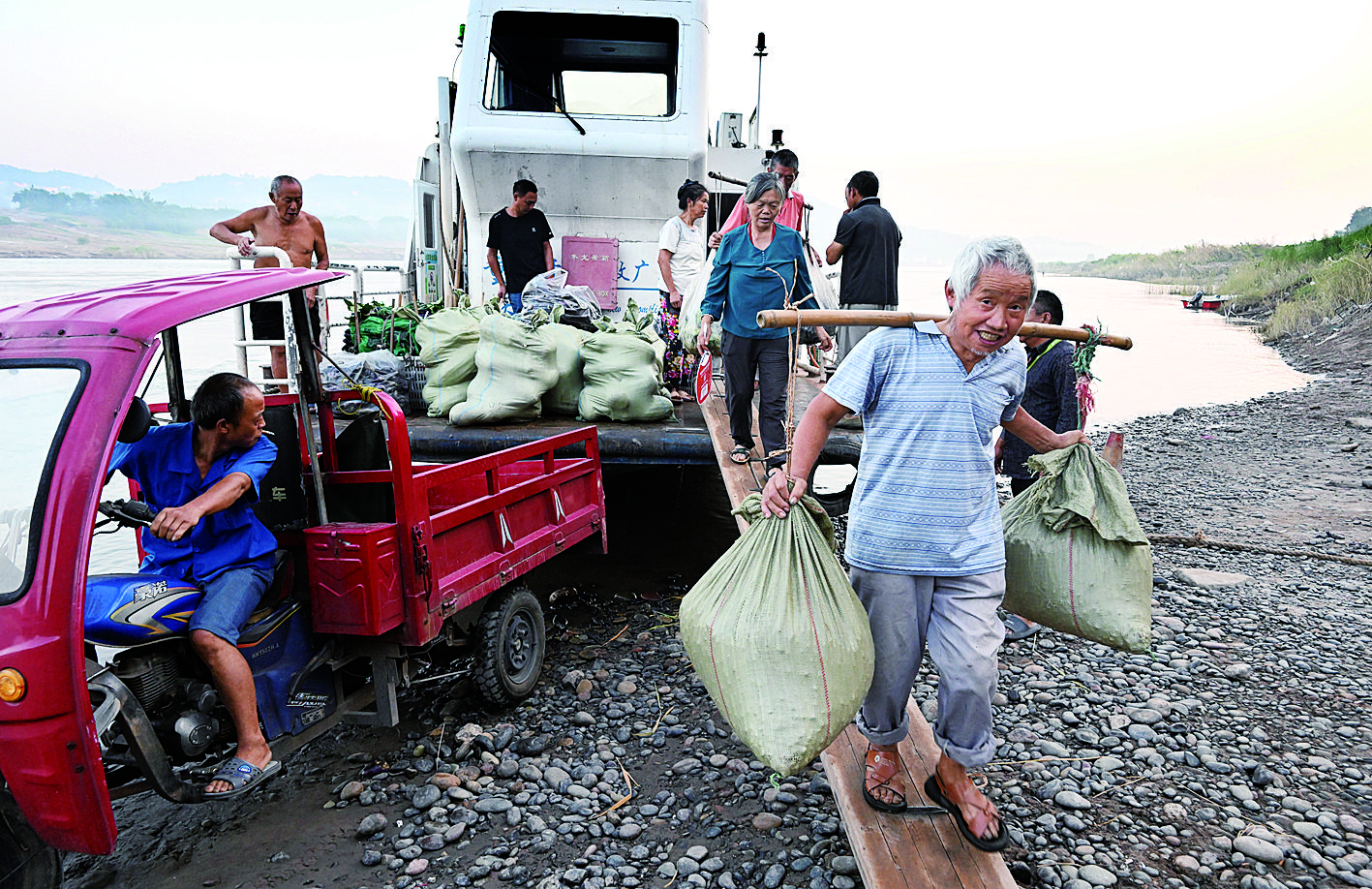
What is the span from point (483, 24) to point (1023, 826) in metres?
6.32

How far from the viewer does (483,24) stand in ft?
21.9

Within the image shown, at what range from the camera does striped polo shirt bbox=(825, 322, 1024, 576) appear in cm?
225

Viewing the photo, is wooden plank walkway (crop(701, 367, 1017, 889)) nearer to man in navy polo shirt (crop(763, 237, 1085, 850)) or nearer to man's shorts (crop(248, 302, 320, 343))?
man in navy polo shirt (crop(763, 237, 1085, 850))

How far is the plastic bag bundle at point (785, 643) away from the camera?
6.86ft

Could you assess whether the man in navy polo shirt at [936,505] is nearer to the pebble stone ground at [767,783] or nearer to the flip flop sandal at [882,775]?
the flip flop sandal at [882,775]

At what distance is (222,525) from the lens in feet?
8.64

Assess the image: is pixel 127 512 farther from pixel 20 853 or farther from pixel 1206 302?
pixel 1206 302

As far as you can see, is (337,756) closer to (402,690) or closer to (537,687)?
(402,690)

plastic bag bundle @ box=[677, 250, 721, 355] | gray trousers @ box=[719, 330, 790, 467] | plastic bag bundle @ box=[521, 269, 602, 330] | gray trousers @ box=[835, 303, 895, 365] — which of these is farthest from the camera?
plastic bag bundle @ box=[521, 269, 602, 330]

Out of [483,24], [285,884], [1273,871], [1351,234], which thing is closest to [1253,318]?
[1351,234]

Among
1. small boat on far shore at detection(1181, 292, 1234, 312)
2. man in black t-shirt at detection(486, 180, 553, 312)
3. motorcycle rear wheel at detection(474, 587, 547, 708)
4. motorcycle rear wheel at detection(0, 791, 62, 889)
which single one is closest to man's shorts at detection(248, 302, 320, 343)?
man in black t-shirt at detection(486, 180, 553, 312)

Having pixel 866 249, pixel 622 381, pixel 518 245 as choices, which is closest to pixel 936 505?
pixel 622 381

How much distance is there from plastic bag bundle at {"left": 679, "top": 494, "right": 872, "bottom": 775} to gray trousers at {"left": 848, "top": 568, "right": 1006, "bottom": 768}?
0.58ft

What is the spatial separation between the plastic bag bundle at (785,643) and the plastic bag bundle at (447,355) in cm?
326
